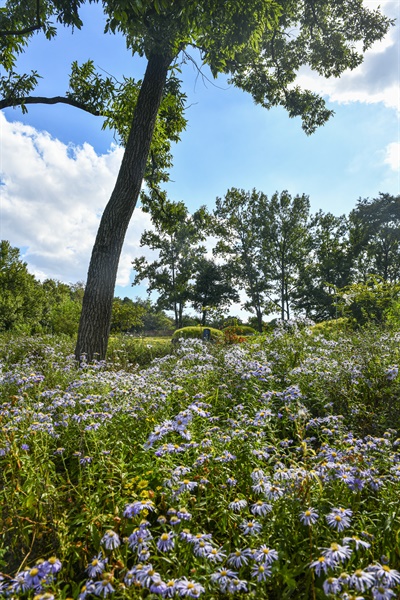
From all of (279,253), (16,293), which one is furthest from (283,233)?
(16,293)

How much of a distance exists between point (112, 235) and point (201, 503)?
4.98m

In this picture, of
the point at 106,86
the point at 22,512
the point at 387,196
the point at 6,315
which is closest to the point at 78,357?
the point at 22,512

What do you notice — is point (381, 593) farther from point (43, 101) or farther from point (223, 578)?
point (43, 101)

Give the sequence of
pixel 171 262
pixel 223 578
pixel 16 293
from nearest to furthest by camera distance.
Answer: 1. pixel 223 578
2. pixel 16 293
3. pixel 171 262

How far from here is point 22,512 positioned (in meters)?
2.22

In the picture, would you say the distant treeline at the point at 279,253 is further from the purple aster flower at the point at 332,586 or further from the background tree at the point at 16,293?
the purple aster flower at the point at 332,586

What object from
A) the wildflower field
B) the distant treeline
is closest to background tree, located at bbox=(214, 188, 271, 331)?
the distant treeline

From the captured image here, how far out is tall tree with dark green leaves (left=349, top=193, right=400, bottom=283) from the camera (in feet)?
105

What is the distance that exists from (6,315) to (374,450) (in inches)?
706

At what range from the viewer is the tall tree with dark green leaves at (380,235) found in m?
32.1

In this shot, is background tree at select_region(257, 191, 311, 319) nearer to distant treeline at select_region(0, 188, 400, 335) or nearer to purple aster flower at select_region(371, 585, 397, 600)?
distant treeline at select_region(0, 188, 400, 335)

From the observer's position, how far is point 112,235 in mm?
6145

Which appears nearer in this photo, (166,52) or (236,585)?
(236,585)

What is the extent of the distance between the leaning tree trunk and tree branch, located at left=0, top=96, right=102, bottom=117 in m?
2.91
